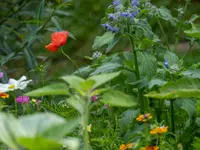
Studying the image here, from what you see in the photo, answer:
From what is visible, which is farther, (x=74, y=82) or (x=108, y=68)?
(x=108, y=68)

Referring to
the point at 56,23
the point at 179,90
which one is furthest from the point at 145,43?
the point at 56,23

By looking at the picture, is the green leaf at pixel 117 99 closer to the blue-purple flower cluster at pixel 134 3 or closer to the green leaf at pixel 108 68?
the green leaf at pixel 108 68

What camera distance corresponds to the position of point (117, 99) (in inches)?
65.7

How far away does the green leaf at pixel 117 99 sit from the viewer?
5.36 feet

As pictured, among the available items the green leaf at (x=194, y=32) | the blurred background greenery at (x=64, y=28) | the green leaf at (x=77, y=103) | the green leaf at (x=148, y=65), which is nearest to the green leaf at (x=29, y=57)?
the blurred background greenery at (x=64, y=28)

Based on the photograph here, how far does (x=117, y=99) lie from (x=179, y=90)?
0.50 metres

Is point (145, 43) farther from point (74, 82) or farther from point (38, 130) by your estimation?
point (38, 130)

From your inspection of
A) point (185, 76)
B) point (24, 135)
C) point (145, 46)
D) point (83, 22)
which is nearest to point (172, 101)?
point (185, 76)

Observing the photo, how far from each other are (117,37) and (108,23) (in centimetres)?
7

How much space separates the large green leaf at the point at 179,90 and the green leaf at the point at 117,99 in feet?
1.29

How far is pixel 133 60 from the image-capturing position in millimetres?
2742

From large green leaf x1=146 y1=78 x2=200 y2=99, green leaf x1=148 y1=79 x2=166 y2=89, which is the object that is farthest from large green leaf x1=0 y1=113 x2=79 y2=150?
green leaf x1=148 y1=79 x2=166 y2=89

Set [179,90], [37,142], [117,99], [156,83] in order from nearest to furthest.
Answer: [37,142] → [117,99] → [179,90] → [156,83]

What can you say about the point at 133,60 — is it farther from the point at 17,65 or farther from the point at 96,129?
the point at 17,65
